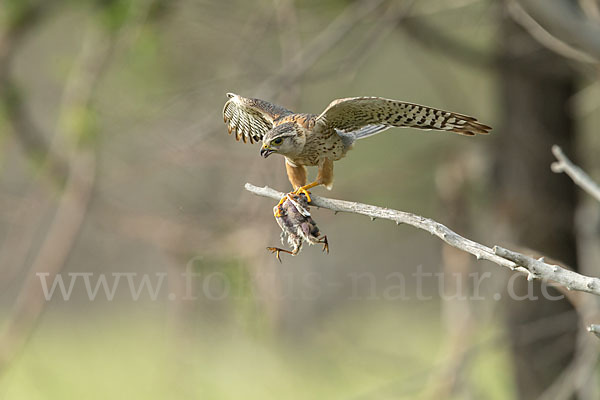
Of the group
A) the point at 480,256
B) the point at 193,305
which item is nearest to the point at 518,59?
the point at 193,305

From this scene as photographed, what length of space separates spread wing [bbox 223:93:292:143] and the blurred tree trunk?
2773 millimetres

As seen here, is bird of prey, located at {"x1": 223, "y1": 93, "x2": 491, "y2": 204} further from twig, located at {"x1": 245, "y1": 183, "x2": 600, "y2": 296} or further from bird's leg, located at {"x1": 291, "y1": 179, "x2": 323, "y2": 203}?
twig, located at {"x1": 245, "y1": 183, "x2": 600, "y2": 296}

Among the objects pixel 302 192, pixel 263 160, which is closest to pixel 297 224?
pixel 302 192

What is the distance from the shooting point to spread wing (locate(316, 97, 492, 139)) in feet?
5.27

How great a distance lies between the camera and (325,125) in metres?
1.80

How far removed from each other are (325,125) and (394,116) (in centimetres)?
19

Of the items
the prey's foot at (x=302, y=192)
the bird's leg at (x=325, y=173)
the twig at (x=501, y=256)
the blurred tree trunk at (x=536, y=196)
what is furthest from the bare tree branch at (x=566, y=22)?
the blurred tree trunk at (x=536, y=196)

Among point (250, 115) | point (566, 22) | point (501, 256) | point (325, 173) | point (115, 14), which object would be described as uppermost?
point (115, 14)

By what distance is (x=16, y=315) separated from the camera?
385 centimetres

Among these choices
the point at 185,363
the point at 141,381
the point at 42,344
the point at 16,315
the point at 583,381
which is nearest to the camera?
the point at 583,381

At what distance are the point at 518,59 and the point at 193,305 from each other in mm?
2482

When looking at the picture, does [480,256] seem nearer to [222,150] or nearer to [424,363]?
[222,150]

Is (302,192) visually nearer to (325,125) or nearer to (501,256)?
(325,125)

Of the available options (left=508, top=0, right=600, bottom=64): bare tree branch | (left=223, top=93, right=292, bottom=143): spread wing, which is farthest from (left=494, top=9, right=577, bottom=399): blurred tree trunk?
(left=223, top=93, right=292, bottom=143): spread wing
